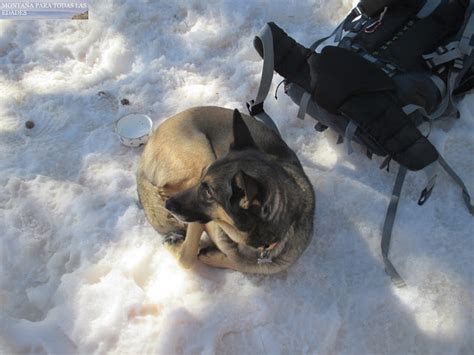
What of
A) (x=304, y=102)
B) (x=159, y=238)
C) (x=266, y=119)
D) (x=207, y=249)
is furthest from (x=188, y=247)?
(x=304, y=102)

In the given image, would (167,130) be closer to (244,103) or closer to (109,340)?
(244,103)

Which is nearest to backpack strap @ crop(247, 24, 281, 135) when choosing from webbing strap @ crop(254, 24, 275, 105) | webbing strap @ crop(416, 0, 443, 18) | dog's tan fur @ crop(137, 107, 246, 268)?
webbing strap @ crop(254, 24, 275, 105)

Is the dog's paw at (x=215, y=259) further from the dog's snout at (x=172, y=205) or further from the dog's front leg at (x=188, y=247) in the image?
the dog's snout at (x=172, y=205)

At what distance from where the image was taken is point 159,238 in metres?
3.49

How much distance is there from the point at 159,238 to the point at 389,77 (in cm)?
235

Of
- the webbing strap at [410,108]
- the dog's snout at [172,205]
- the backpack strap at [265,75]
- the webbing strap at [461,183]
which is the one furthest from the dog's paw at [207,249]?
the webbing strap at [461,183]

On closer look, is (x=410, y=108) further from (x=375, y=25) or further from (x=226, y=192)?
(x=226, y=192)

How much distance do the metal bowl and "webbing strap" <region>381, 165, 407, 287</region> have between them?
2337mm

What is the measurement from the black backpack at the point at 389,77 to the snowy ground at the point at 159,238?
0.25m

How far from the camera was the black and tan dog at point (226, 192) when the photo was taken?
2590 millimetres

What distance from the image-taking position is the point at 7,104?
14.2ft

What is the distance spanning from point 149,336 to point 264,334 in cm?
83

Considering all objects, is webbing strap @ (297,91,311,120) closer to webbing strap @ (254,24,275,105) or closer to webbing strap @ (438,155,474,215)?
webbing strap @ (254,24,275,105)

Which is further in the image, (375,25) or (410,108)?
(375,25)
